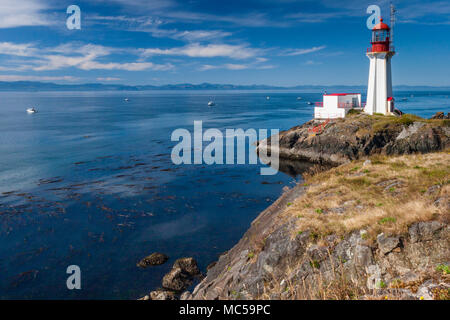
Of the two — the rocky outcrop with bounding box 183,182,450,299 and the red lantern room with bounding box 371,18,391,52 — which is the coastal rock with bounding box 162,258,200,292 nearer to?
the rocky outcrop with bounding box 183,182,450,299

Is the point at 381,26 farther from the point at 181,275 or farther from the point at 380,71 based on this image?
the point at 181,275

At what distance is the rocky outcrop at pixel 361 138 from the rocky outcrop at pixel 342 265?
104 feet

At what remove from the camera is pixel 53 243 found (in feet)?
72.6

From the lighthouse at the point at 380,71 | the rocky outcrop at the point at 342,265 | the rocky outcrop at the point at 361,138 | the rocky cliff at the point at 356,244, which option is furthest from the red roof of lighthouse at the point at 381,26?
the rocky outcrop at the point at 342,265

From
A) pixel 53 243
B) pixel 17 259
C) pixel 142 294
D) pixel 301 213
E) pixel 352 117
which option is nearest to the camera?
pixel 301 213

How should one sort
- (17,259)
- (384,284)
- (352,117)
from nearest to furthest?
(384,284), (17,259), (352,117)

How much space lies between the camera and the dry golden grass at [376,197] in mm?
10975

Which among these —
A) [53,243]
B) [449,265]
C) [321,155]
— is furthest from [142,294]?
[321,155]

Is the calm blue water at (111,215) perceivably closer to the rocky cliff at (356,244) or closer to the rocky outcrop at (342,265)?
the rocky cliff at (356,244)

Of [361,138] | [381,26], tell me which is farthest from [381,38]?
[361,138]

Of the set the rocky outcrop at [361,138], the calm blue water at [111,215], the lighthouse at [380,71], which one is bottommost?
the calm blue water at [111,215]

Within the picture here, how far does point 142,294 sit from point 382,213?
12.9 meters
